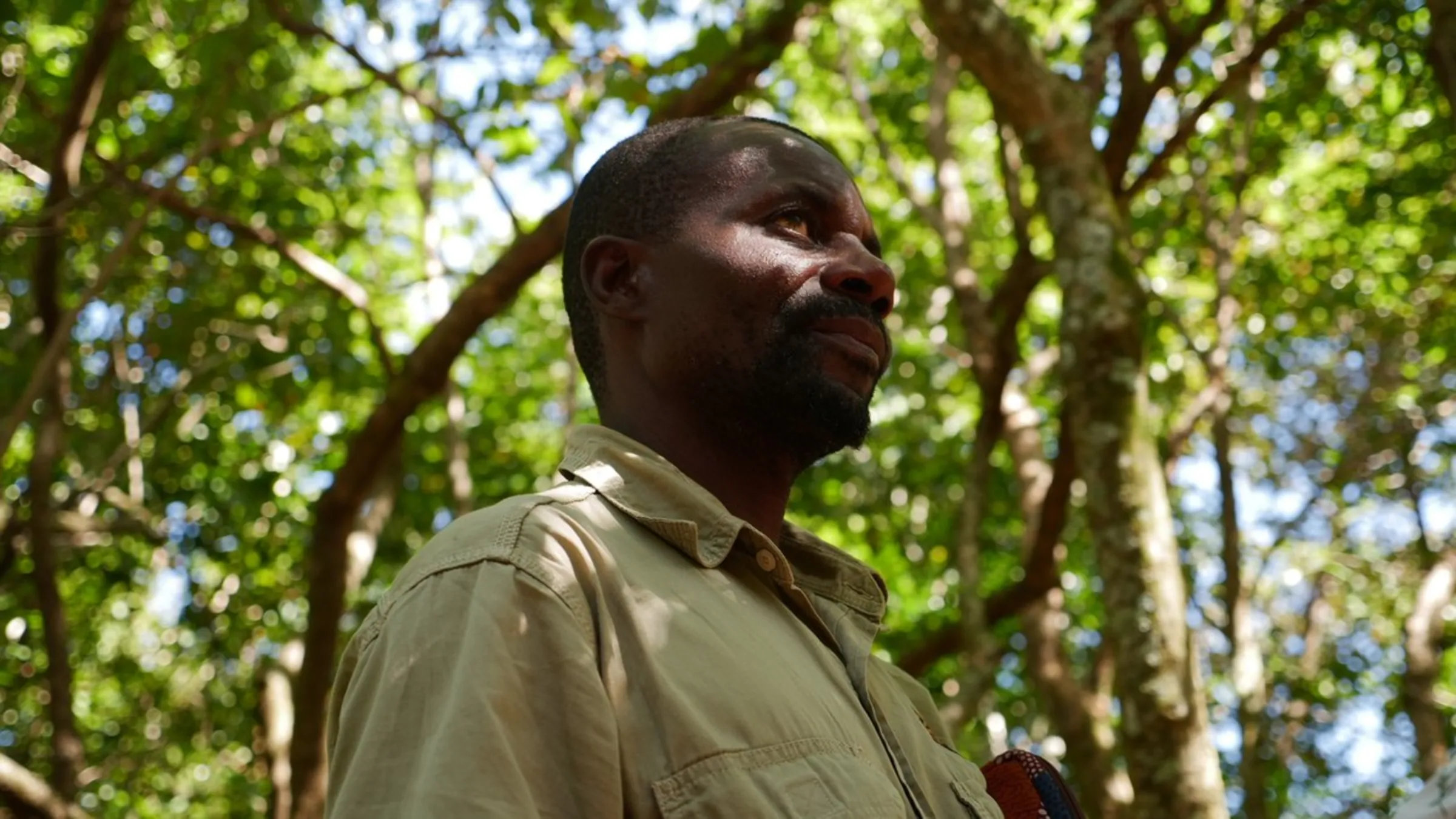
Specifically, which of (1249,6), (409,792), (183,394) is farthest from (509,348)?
(409,792)

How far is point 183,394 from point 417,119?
3204mm

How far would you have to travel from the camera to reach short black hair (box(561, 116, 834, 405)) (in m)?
2.30

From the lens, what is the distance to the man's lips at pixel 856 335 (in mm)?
2176

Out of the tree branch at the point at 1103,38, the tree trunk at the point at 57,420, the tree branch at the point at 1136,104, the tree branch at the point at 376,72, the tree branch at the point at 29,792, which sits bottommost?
the tree branch at the point at 29,792

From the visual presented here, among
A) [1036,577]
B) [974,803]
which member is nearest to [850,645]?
[974,803]

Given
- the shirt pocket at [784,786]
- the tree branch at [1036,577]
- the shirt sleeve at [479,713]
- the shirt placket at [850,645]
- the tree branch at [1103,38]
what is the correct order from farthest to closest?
the tree branch at [1036,577]
the tree branch at [1103,38]
the shirt placket at [850,645]
the shirt pocket at [784,786]
the shirt sleeve at [479,713]

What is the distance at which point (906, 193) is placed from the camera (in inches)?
340

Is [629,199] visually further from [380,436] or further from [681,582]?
[380,436]

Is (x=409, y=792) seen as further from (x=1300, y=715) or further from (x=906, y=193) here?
(x=1300, y=715)

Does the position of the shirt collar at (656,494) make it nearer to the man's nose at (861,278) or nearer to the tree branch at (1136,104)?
the man's nose at (861,278)

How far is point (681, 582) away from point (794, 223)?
2.33ft

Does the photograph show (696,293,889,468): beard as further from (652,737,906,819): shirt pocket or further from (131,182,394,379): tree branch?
(131,182,394,379): tree branch

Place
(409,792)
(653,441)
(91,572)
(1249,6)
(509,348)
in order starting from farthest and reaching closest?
(509,348)
(91,572)
(1249,6)
(653,441)
(409,792)

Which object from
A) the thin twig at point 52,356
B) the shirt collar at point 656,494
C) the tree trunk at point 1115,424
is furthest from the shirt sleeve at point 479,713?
the thin twig at point 52,356
